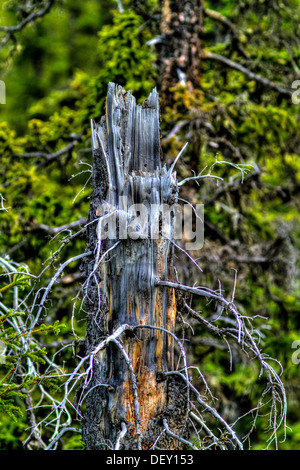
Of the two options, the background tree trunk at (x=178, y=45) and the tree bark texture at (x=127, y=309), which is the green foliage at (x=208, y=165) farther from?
the tree bark texture at (x=127, y=309)

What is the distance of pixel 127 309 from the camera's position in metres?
3.37

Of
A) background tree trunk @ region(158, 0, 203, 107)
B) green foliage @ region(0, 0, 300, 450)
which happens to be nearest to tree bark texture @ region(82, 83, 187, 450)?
green foliage @ region(0, 0, 300, 450)

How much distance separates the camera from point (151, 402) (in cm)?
338

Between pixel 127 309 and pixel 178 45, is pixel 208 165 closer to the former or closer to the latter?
pixel 178 45

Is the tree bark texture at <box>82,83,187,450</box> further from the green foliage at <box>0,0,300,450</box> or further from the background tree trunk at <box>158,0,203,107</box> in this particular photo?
the background tree trunk at <box>158,0,203,107</box>

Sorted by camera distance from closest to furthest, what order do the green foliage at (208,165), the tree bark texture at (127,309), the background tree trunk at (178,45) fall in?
1. the tree bark texture at (127,309)
2. the green foliage at (208,165)
3. the background tree trunk at (178,45)

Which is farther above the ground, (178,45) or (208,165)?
(178,45)

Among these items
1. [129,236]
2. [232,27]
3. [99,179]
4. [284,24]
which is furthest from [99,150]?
[284,24]

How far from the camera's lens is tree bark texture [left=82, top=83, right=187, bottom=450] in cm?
330

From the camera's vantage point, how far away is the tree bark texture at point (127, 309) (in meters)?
3.30

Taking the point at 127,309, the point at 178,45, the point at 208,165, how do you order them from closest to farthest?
1. the point at 127,309
2. the point at 208,165
3. the point at 178,45

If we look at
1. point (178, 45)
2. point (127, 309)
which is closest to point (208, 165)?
point (178, 45)

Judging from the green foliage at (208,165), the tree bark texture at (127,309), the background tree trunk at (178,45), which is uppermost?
the background tree trunk at (178,45)

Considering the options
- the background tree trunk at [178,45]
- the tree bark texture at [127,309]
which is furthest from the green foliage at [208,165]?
the tree bark texture at [127,309]
